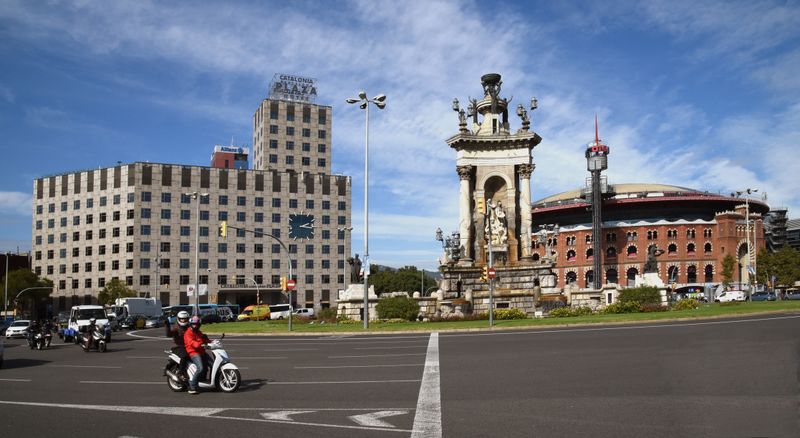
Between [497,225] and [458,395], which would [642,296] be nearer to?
[497,225]

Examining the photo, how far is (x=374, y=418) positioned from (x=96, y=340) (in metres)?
19.3

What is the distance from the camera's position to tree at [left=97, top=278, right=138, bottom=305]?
3155 inches

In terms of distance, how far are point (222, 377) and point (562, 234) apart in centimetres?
9897

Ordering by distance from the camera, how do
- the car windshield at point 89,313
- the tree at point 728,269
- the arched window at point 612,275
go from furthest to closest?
the arched window at point 612,275 → the tree at point 728,269 → the car windshield at point 89,313

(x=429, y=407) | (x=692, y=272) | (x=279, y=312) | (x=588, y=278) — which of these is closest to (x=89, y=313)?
(x=429, y=407)

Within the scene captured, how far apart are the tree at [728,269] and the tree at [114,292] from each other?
82.4 metres

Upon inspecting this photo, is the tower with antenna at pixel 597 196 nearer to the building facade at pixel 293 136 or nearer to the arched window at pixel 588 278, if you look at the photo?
the arched window at pixel 588 278

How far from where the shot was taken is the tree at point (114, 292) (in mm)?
80125

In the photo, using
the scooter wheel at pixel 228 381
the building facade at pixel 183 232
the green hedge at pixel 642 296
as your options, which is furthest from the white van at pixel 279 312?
the scooter wheel at pixel 228 381

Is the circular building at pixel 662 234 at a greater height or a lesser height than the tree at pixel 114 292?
greater

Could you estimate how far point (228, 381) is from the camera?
1161 centimetres

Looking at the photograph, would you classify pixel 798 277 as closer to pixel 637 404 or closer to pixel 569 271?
pixel 569 271

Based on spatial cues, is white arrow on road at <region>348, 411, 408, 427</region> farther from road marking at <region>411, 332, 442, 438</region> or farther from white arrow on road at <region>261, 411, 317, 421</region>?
white arrow on road at <region>261, 411, 317, 421</region>

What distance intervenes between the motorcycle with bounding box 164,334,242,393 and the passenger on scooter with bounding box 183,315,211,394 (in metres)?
0.09
